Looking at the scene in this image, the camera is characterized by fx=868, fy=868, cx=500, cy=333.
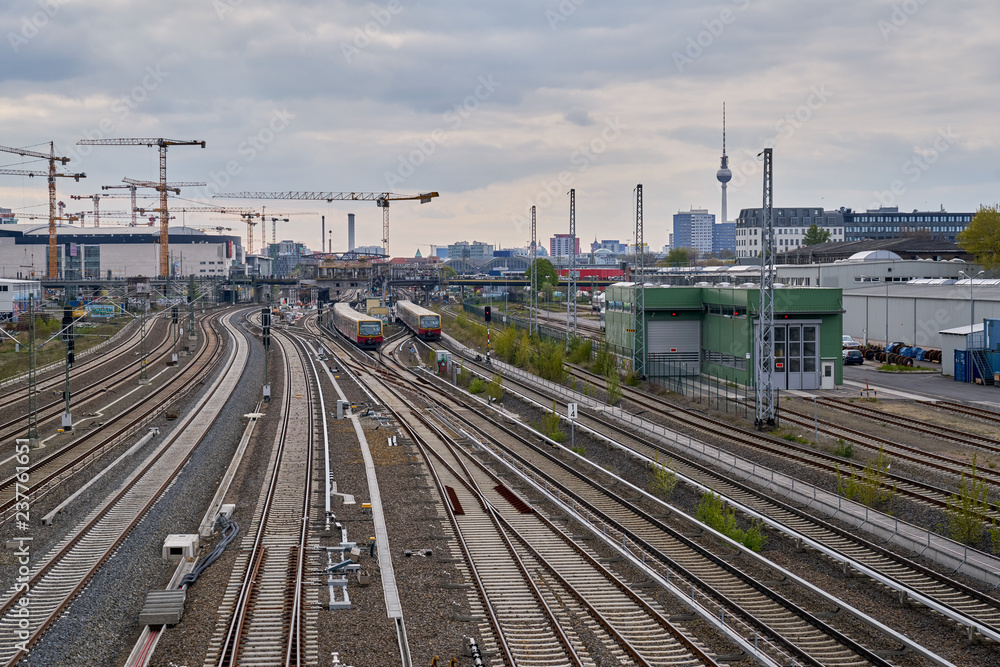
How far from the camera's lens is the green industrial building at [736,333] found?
40.7 m

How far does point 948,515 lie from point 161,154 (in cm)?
13155

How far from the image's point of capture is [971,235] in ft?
255

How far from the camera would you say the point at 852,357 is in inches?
2116

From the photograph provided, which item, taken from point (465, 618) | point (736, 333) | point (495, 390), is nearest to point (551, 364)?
point (495, 390)

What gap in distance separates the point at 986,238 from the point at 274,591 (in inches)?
3056

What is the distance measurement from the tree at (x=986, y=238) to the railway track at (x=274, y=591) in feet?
231

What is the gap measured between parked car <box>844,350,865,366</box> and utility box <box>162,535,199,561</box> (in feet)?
149

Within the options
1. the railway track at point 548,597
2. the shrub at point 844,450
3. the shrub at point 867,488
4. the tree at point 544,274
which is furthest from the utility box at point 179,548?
the tree at point 544,274

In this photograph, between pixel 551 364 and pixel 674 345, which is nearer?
pixel 551 364

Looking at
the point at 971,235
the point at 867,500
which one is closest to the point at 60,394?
the point at 867,500

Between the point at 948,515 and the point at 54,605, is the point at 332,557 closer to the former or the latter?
the point at 54,605

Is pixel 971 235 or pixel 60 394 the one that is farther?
pixel 971 235

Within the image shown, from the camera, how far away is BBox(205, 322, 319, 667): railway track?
42.1 ft

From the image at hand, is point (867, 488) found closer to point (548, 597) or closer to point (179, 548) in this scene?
point (548, 597)
